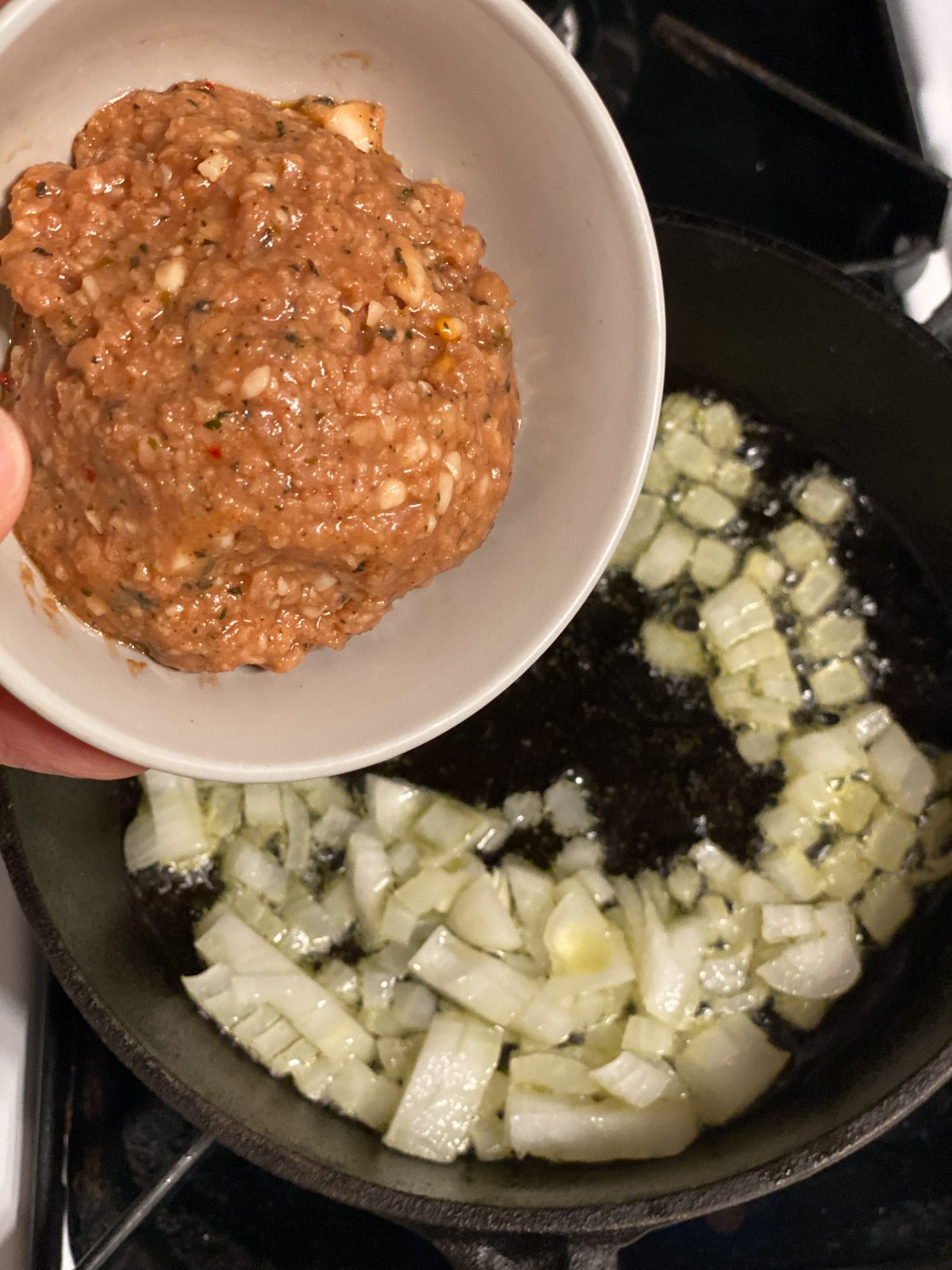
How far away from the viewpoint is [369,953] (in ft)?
5.50

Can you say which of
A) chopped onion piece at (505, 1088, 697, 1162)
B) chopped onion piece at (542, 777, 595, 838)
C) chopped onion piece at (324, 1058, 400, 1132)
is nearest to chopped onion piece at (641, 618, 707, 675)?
chopped onion piece at (542, 777, 595, 838)

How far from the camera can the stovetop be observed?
1.58m

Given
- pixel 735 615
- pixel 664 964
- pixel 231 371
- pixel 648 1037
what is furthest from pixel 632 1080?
pixel 231 371

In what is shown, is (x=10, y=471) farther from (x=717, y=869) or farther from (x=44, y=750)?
(x=717, y=869)

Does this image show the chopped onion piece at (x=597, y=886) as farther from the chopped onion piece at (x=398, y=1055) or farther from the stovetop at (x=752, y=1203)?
the stovetop at (x=752, y=1203)

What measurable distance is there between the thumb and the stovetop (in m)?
1.00

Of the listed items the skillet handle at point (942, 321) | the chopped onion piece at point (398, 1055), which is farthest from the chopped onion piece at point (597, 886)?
the skillet handle at point (942, 321)

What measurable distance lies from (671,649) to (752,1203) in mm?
875

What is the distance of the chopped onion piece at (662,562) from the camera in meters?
1.81

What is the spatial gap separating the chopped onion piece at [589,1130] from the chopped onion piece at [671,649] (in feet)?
2.24

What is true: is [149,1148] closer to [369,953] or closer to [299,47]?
[369,953]

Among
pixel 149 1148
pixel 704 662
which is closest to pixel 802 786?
pixel 704 662

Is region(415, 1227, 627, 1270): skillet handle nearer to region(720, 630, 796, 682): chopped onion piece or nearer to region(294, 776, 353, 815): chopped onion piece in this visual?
region(294, 776, 353, 815): chopped onion piece

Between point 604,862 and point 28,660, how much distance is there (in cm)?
110
